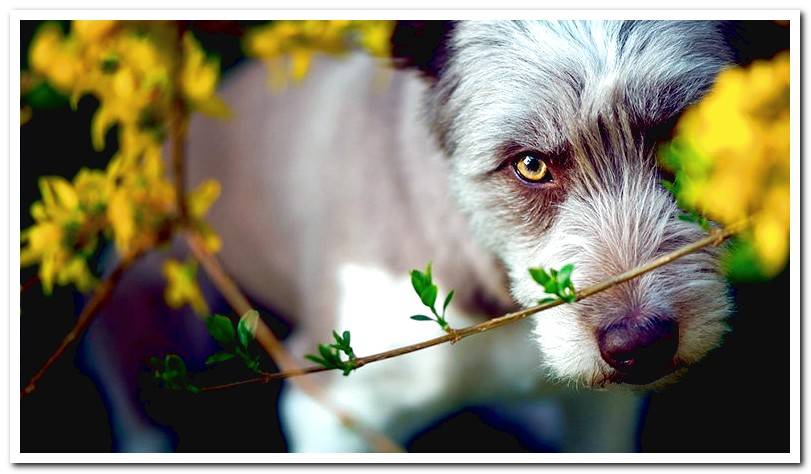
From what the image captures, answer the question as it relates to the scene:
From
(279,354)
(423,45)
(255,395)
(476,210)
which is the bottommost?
(255,395)

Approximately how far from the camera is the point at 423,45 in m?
1.38

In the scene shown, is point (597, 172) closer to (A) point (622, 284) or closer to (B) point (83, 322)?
(A) point (622, 284)

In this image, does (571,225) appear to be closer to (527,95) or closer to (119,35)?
(527,95)

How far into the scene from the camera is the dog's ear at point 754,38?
1201 mm

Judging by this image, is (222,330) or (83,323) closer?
(222,330)

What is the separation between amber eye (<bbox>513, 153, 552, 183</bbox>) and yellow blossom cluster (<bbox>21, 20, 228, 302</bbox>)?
1.67 ft

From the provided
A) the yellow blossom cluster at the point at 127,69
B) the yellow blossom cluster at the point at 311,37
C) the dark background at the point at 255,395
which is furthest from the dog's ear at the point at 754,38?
the yellow blossom cluster at the point at 127,69

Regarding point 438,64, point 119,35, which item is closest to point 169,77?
point 119,35

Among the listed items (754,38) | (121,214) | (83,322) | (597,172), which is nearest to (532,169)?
(597,172)

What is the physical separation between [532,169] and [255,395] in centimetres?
97

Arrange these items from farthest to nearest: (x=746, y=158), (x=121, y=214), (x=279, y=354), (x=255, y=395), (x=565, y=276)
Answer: (x=255, y=395) → (x=279, y=354) → (x=121, y=214) → (x=565, y=276) → (x=746, y=158)

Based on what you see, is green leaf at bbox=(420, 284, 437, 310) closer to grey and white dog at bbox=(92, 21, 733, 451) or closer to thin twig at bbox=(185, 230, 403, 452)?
grey and white dog at bbox=(92, 21, 733, 451)

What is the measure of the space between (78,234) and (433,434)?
0.87 metres
